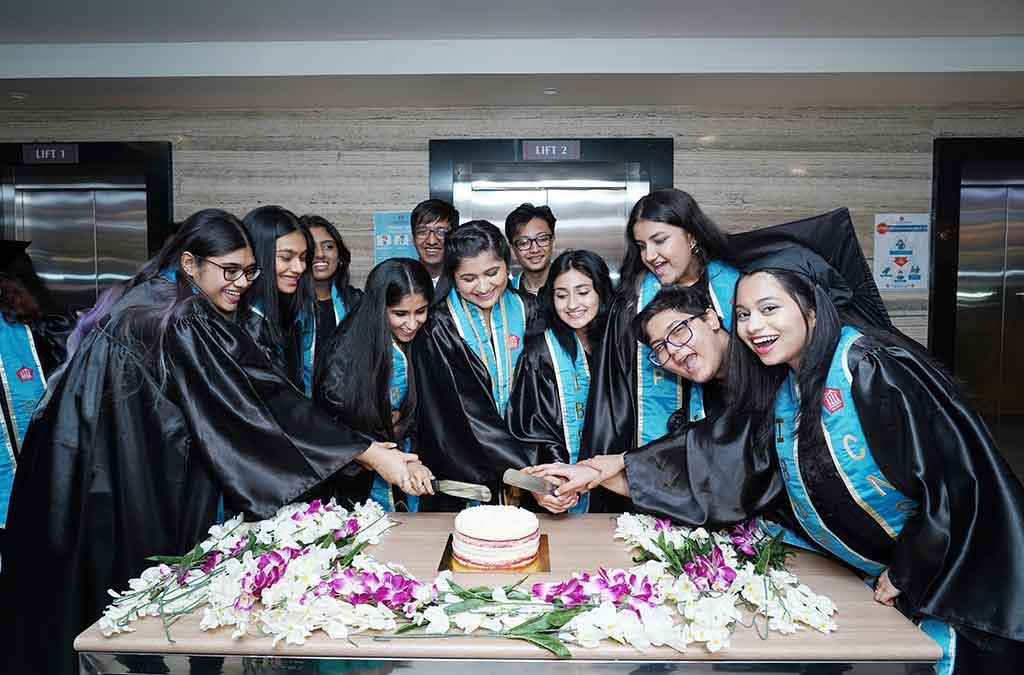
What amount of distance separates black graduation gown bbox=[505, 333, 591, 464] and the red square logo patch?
132 centimetres

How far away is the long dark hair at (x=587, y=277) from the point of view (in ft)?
10.0

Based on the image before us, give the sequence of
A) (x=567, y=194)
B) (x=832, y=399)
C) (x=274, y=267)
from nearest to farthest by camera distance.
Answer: (x=832, y=399) → (x=274, y=267) → (x=567, y=194)

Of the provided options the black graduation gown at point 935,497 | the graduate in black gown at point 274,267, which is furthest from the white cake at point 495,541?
the graduate in black gown at point 274,267

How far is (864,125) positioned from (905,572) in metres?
4.47

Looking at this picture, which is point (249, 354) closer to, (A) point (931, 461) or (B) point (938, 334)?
(A) point (931, 461)

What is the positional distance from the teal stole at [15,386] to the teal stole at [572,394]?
8.36 feet

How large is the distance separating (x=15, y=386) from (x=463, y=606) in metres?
2.92

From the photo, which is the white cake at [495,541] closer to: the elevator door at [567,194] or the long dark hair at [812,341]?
the long dark hair at [812,341]

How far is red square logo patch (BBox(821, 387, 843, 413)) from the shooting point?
1.89 meters

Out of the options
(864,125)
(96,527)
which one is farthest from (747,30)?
(96,527)

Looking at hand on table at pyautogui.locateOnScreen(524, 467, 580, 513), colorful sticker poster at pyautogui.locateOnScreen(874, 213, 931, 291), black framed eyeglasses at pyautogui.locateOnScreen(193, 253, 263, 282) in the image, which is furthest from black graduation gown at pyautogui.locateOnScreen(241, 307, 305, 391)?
colorful sticker poster at pyautogui.locateOnScreen(874, 213, 931, 291)

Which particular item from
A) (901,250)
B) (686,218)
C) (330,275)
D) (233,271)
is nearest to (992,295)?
(901,250)

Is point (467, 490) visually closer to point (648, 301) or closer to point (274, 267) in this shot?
point (648, 301)

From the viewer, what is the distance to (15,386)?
3455 millimetres
